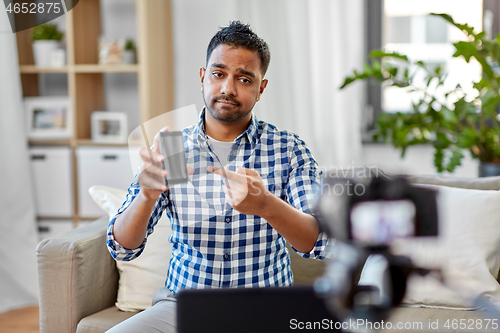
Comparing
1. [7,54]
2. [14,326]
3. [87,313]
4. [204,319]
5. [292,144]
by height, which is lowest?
[14,326]

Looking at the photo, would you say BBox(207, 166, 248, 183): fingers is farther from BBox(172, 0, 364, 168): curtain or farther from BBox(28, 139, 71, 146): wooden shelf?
BBox(28, 139, 71, 146): wooden shelf

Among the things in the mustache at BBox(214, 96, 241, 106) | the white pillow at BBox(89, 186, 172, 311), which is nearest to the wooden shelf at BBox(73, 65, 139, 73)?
the white pillow at BBox(89, 186, 172, 311)

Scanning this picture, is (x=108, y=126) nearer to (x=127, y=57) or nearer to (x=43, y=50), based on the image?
(x=127, y=57)

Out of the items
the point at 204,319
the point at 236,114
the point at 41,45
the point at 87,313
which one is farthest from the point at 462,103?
the point at 41,45

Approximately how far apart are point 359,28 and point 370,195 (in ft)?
7.34

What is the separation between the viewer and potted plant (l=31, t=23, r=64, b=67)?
2.36 metres

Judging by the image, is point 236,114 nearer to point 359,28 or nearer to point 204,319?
point 204,319

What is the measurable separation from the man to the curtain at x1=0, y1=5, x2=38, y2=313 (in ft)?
4.82

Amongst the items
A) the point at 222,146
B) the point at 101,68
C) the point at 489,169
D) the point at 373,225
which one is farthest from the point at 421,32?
the point at 373,225

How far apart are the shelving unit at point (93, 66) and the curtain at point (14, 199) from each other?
11 cm

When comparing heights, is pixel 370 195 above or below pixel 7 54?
below

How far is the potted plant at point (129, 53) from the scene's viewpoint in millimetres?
2305

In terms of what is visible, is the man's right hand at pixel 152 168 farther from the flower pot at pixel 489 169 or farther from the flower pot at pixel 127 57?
the flower pot at pixel 127 57

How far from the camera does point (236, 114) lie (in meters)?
1.08
